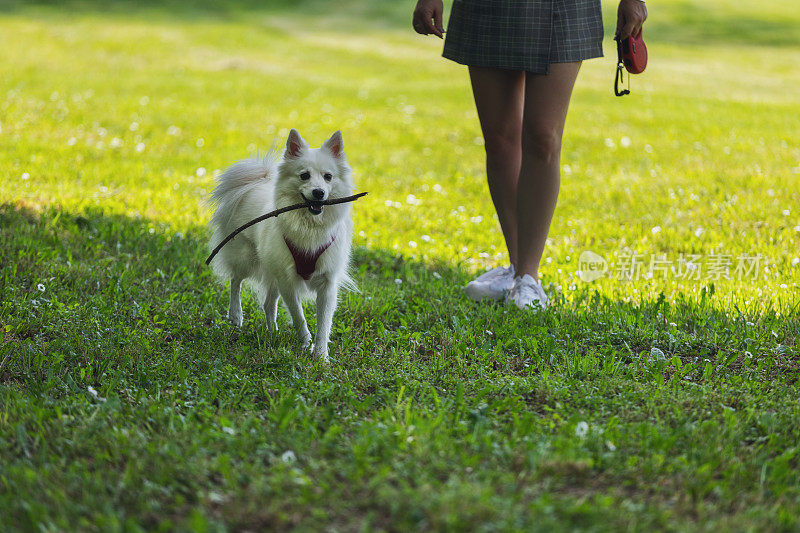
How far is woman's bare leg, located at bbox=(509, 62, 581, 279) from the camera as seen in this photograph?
4422 millimetres

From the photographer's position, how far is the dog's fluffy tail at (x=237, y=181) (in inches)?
177

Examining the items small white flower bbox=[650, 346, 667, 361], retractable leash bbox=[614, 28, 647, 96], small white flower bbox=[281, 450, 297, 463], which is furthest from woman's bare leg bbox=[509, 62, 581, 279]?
small white flower bbox=[281, 450, 297, 463]

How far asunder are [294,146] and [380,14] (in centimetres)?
3228

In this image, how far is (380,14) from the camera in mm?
34438

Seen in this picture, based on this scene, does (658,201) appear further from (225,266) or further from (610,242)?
(225,266)

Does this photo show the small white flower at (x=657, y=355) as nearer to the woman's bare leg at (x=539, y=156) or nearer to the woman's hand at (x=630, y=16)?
the woman's bare leg at (x=539, y=156)

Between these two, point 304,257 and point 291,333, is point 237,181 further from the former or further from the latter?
point 291,333

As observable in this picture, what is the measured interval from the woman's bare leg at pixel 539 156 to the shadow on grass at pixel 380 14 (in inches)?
940

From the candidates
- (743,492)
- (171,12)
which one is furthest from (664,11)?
(743,492)

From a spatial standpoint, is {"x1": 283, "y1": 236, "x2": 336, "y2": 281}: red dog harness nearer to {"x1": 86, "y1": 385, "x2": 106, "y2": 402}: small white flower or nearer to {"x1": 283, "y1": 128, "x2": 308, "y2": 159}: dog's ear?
{"x1": 283, "y1": 128, "x2": 308, "y2": 159}: dog's ear

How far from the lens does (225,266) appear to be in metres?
4.65

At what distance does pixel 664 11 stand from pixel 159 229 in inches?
1272

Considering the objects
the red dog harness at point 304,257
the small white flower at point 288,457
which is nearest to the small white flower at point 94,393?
the small white flower at point 288,457

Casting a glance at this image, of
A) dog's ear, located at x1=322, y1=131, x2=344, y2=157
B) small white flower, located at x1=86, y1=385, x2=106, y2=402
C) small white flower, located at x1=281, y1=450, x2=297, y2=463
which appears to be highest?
dog's ear, located at x1=322, y1=131, x2=344, y2=157
